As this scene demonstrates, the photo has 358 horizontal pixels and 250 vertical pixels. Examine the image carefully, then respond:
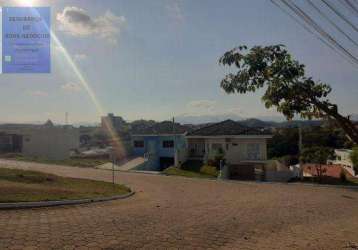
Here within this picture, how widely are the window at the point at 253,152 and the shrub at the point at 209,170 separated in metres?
4.74

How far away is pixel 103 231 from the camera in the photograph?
31.7ft

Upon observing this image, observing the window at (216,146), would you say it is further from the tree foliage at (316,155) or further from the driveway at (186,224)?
the driveway at (186,224)

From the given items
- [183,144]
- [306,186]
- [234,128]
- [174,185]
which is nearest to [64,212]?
[174,185]

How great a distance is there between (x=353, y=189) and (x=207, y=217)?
1649 cm

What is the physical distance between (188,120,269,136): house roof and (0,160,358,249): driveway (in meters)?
18.1

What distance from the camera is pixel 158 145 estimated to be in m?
42.7

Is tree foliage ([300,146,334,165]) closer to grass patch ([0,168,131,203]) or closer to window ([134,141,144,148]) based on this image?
grass patch ([0,168,131,203])

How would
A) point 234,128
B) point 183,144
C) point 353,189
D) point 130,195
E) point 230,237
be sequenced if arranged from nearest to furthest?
point 230,237 < point 130,195 < point 353,189 < point 234,128 < point 183,144

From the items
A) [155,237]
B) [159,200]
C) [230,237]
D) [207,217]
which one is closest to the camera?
[155,237]

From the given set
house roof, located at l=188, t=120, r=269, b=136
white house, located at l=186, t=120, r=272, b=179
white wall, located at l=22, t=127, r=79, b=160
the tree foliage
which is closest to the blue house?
white house, located at l=186, t=120, r=272, b=179

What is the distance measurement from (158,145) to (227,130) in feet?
28.8

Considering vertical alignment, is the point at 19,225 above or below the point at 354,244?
above

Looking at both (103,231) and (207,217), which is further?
(207,217)

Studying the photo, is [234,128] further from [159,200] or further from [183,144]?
[159,200]
